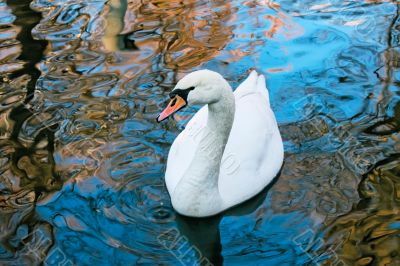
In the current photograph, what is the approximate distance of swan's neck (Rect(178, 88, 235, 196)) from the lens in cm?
480

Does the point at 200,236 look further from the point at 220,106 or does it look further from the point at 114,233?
the point at 220,106

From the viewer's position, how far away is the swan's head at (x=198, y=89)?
4.50m

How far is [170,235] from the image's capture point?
4.88 metres

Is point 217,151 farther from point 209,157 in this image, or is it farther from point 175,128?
point 175,128

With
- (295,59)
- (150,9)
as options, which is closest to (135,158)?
(295,59)

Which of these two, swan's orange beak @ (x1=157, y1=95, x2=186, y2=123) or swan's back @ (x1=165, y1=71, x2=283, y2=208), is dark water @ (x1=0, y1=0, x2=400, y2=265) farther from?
swan's orange beak @ (x1=157, y1=95, x2=186, y2=123)

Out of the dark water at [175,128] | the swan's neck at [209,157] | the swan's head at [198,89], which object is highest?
the swan's head at [198,89]

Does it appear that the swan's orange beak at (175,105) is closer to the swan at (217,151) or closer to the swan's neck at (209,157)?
the swan at (217,151)

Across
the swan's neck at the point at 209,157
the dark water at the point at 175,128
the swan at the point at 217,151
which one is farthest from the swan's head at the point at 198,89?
the dark water at the point at 175,128

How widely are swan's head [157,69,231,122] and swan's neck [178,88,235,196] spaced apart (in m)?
0.22

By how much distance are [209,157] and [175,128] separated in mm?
1376

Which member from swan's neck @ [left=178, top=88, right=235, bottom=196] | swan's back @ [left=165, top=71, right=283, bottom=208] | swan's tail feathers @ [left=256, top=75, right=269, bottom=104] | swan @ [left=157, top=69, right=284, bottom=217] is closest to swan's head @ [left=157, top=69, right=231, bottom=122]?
swan @ [left=157, top=69, right=284, bottom=217]

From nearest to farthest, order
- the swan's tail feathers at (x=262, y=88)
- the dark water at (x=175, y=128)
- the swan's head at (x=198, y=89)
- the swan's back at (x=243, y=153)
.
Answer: the swan's head at (x=198, y=89)
the dark water at (x=175, y=128)
the swan's back at (x=243, y=153)
the swan's tail feathers at (x=262, y=88)

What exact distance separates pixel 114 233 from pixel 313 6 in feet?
16.6
